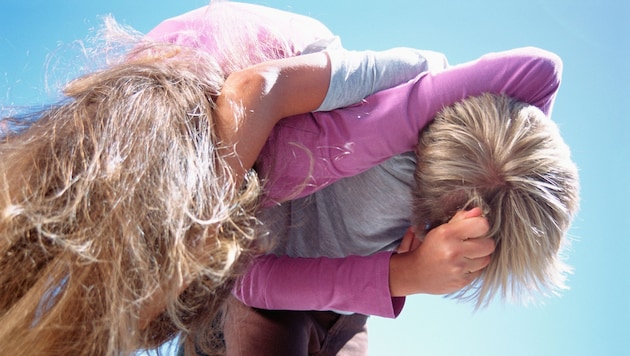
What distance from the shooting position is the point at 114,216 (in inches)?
20.4

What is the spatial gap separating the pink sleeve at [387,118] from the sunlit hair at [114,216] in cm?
7

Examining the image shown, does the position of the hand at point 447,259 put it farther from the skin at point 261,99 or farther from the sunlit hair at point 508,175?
the skin at point 261,99

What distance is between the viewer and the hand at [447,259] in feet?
2.12

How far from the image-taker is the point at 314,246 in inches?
32.4

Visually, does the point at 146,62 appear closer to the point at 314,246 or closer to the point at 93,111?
the point at 93,111

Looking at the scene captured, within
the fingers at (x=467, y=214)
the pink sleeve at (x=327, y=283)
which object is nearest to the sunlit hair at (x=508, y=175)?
the fingers at (x=467, y=214)

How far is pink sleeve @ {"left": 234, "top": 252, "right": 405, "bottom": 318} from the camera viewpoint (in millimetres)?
719

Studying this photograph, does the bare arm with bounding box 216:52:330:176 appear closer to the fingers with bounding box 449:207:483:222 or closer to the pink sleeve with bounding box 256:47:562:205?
the pink sleeve with bounding box 256:47:562:205

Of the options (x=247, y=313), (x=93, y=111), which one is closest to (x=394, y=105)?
(x=93, y=111)

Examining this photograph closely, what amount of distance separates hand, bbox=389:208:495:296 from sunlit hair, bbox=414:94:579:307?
0.05ft

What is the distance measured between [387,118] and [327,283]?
0.70 feet

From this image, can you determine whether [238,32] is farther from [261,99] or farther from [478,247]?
[478,247]

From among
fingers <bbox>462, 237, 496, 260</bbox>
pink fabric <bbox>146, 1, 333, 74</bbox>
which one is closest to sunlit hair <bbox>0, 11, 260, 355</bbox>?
pink fabric <bbox>146, 1, 333, 74</bbox>

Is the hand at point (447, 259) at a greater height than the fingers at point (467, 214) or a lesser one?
lesser
